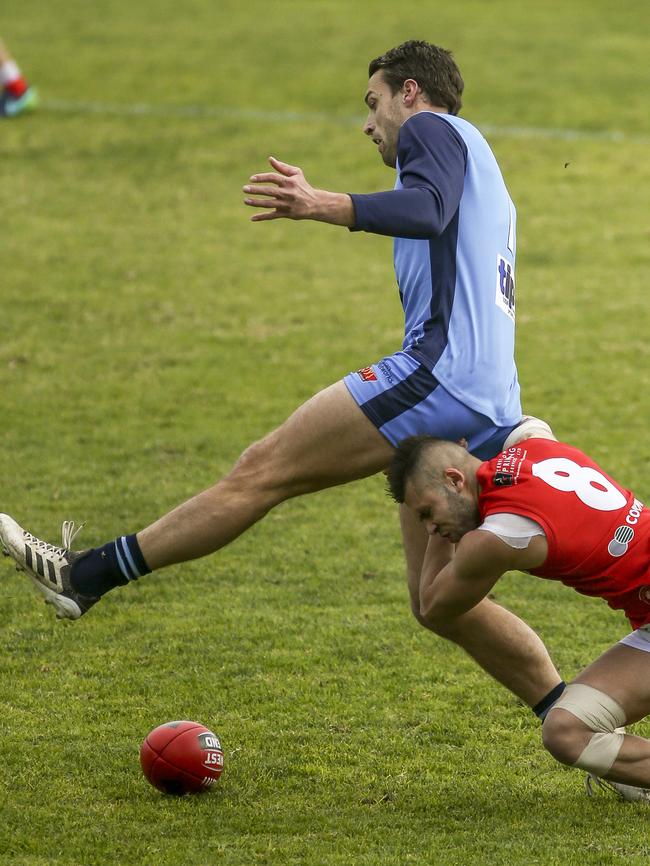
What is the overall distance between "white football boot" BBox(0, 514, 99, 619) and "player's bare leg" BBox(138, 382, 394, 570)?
339 mm

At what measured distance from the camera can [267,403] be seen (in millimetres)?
10727

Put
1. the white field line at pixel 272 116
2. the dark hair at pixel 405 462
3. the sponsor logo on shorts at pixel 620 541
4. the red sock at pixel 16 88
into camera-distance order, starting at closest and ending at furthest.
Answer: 1. the sponsor logo on shorts at pixel 620 541
2. the dark hair at pixel 405 462
3. the white field line at pixel 272 116
4. the red sock at pixel 16 88

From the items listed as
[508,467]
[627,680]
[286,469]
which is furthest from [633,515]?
[286,469]

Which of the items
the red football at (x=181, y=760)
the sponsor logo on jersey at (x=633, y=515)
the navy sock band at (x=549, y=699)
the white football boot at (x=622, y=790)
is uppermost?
the sponsor logo on jersey at (x=633, y=515)

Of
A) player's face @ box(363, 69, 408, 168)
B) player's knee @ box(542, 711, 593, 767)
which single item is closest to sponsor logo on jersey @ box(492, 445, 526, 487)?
player's knee @ box(542, 711, 593, 767)

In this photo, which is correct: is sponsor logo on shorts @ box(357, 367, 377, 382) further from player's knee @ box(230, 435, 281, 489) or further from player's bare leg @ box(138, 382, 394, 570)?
player's knee @ box(230, 435, 281, 489)

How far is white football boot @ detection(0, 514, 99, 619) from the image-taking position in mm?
5379

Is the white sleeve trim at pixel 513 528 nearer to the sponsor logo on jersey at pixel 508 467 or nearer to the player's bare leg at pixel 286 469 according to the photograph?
Result: the sponsor logo on jersey at pixel 508 467

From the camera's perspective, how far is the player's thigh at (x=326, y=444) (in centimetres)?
513

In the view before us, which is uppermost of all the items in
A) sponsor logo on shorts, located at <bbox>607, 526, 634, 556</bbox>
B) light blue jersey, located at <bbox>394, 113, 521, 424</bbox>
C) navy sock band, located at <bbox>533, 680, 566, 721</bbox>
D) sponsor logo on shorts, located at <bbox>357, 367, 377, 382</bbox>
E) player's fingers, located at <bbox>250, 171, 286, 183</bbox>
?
player's fingers, located at <bbox>250, 171, 286, 183</bbox>

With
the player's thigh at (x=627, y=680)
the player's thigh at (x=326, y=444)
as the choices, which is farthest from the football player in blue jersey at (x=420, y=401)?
the player's thigh at (x=627, y=680)

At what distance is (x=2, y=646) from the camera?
6625 millimetres

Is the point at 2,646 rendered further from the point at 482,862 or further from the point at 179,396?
the point at 179,396

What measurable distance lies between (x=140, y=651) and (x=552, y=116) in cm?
1458
